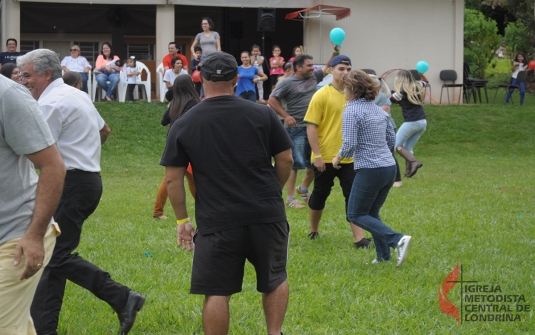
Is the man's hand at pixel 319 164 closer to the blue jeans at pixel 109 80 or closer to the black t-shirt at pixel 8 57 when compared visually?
the black t-shirt at pixel 8 57

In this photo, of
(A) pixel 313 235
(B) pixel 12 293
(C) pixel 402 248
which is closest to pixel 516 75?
(A) pixel 313 235

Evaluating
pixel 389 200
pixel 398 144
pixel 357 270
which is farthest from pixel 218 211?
pixel 398 144

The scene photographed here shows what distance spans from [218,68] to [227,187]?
0.65 metres

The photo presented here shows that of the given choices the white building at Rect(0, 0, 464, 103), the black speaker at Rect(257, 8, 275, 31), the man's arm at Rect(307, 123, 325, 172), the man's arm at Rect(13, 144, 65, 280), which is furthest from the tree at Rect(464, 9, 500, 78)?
the man's arm at Rect(13, 144, 65, 280)

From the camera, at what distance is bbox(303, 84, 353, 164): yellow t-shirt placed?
7531 mm

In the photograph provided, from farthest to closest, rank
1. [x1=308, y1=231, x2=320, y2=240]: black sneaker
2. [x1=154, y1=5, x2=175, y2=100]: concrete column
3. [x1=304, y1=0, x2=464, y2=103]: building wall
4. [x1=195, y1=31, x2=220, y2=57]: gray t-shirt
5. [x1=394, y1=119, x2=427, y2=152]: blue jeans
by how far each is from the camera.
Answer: [x1=304, y1=0, x2=464, y2=103]: building wall < [x1=154, y1=5, x2=175, y2=100]: concrete column < [x1=195, y1=31, x2=220, y2=57]: gray t-shirt < [x1=394, y1=119, x2=427, y2=152]: blue jeans < [x1=308, y1=231, x2=320, y2=240]: black sneaker

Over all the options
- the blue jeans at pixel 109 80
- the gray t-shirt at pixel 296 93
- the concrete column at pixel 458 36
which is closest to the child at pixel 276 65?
the blue jeans at pixel 109 80

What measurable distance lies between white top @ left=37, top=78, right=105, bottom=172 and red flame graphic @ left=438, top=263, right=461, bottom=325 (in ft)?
8.56

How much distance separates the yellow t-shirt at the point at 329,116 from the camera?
297 inches

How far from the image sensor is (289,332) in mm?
4883

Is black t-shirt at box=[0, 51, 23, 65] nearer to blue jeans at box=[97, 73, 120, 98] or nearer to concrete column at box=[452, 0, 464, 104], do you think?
blue jeans at box=[97, 73, 120, 98]

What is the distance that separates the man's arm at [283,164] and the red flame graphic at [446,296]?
170cm

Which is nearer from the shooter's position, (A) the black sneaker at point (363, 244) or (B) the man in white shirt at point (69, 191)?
(B) the man in white shirt at point (69, 191)

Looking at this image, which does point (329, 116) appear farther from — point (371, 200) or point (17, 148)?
point (17, 148)
